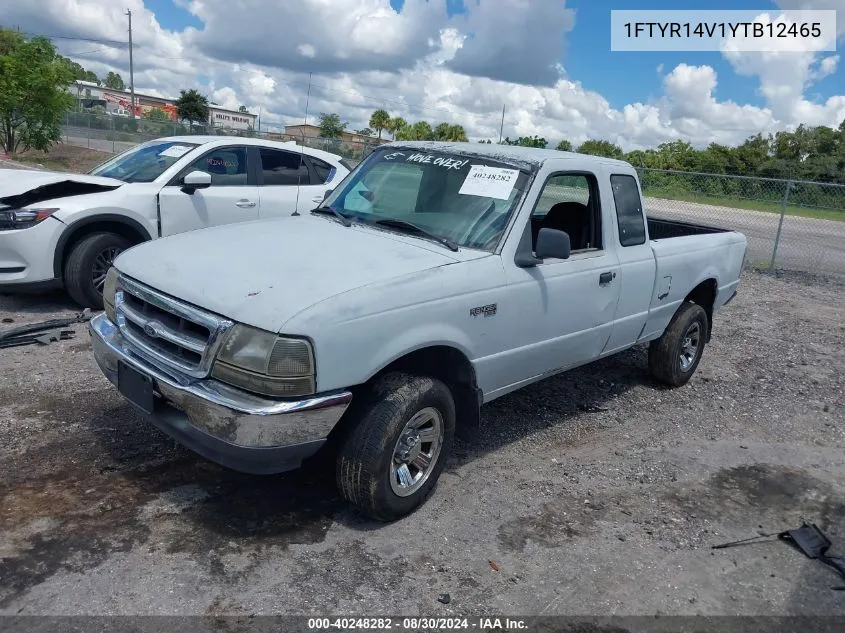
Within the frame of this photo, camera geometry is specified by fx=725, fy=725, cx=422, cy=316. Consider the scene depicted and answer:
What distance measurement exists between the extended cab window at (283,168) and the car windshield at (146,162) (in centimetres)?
81

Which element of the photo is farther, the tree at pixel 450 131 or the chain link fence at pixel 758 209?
the tree at pixel 450 131

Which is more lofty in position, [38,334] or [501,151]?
[501,151]

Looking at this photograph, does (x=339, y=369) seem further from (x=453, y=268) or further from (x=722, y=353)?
(x=722, y=353)

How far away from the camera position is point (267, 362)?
123 inches

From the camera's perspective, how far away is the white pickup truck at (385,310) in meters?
3.21

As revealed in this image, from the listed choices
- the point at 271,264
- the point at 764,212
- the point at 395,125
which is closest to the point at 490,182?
the point at 271,264

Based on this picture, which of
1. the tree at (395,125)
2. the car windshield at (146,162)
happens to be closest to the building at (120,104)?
the tree at (395,125)

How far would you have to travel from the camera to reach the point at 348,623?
9.90ft

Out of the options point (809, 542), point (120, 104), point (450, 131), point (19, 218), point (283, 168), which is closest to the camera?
point (809, 542)

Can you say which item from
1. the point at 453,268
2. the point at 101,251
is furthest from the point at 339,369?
the point at 101,251

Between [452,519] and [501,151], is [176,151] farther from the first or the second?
[452,519]

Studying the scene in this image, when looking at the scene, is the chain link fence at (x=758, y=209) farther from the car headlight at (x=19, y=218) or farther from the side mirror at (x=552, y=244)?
the side mirror at (x=552, y=244)

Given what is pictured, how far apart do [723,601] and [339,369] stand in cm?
214

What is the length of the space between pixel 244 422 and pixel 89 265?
4.47m
